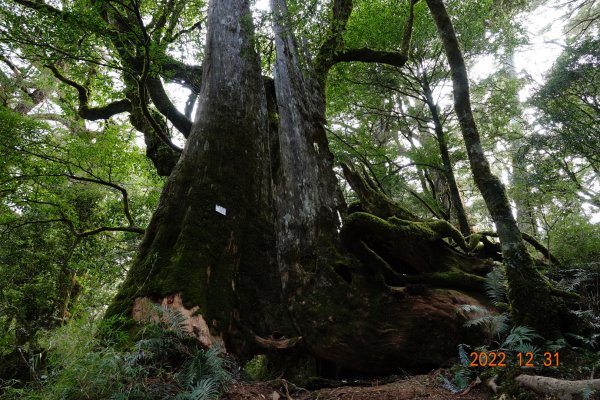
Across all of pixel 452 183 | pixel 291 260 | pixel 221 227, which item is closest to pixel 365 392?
pixel 291 260

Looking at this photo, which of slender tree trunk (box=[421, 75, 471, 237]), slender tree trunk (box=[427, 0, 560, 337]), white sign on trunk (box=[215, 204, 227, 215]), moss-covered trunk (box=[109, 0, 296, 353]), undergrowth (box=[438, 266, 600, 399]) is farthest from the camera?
slender tree trunk (box=[421, 75, 471, 237])

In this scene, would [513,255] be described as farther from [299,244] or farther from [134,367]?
[134,367]

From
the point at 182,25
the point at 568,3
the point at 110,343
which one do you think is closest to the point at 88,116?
the point at 182,25

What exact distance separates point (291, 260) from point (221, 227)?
964 mm

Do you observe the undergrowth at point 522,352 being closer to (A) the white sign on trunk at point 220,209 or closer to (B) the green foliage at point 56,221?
(A) the white sign on trunk at point 220,209

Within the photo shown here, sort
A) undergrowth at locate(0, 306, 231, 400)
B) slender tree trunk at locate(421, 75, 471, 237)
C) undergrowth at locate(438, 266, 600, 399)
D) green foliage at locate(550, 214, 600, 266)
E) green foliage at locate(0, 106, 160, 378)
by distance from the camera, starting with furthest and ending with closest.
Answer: green foliage at locate(0, 106, 160, 378) < slender tree trunk at locate(421, 75, 471, 237) < green foliage at locate(550, 214, 600, 266) < undergrowth at locate(438, 266, 600, 399) < undergrowth at locate(0, 306, 231, 400)

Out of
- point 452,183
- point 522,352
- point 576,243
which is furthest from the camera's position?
point 452,183

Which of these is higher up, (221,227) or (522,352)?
(221,227)

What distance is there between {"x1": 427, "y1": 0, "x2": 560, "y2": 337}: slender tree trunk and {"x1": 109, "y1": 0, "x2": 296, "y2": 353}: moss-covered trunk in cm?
256

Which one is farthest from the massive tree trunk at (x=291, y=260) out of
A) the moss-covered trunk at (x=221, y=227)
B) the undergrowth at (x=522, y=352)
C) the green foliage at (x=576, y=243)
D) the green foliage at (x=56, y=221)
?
the green foliage at (x=56, y=221)

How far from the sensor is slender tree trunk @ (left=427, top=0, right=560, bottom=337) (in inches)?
123

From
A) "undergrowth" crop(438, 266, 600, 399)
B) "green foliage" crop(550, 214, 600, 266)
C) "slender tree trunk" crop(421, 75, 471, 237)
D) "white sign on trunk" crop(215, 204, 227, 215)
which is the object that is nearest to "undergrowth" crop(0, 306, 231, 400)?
"white sign on trunk" crop(215, 204, 227, 215)

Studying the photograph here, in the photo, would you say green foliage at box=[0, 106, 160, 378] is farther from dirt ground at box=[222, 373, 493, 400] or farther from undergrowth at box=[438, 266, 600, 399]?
undergrowth at box=[438, 266, 600, 399]

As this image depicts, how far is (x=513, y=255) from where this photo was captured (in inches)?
132
